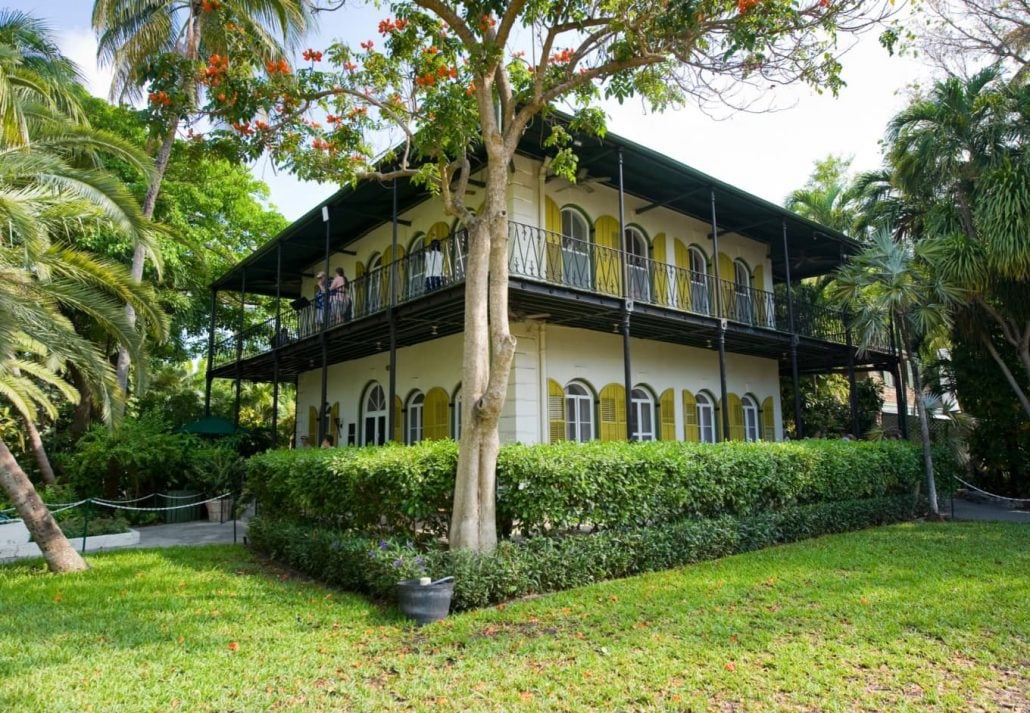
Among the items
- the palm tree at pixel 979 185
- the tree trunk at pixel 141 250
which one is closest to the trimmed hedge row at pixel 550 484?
the palm tree at pixel 979 185

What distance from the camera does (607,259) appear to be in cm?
1291

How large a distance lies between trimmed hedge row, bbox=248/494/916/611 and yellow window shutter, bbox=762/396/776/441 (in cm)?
712

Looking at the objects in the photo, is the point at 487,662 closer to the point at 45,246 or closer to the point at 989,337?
the point at 45,246

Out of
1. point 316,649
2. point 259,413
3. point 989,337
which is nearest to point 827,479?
point 989,337

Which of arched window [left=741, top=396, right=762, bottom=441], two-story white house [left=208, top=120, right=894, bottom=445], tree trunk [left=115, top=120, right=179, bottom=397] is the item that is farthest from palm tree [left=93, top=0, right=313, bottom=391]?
arched window [left=741, top=396, right=762, bottom=441]

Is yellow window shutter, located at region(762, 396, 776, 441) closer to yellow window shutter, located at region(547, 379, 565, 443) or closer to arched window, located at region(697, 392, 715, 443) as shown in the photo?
arched window, located at region(697, 392, 715, 443)

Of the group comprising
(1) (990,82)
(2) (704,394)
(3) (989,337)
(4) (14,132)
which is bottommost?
(2) (704,394)

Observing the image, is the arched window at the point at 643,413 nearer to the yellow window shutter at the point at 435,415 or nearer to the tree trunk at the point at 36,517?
the yellow window shutter at the point at 435,415

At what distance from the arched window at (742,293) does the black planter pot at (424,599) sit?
1145 centimetres

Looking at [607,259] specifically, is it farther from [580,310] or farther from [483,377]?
[483,377]

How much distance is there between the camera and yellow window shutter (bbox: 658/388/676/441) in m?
13.9

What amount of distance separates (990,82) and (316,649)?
17054 millimetres

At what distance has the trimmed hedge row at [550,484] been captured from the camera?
658 cm

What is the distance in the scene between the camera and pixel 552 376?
39.1 ft
